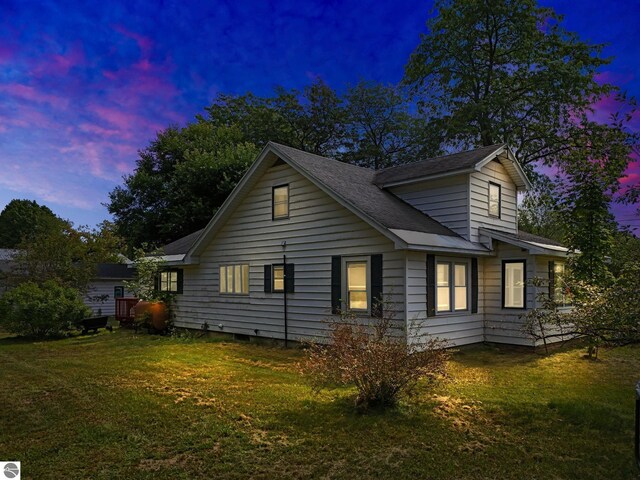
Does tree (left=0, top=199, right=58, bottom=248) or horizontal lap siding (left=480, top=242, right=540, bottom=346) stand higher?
tree (left=0, top=199, right=58, bottom=248)

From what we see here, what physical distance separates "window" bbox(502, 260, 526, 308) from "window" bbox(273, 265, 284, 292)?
6.56 metres

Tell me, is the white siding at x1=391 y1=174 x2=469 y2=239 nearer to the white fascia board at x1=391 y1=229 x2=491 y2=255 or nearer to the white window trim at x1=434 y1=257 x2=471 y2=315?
the white fascia board at x1=391 y1=229 x2=491 y2=255

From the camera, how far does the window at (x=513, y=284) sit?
42.4 ft

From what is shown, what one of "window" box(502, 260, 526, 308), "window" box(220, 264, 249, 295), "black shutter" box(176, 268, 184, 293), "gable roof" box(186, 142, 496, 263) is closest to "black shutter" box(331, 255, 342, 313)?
"gable roof" box(186, 142, 496, 263)

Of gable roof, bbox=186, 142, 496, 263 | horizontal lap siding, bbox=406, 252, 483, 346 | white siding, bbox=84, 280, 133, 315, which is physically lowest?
white siding, bbox=84, 280, 133, 315

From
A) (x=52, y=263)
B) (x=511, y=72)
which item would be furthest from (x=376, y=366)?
(x=511, y=72)

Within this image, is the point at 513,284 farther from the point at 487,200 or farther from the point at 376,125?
the point at 376,125

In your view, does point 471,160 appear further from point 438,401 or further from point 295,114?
point 295,114

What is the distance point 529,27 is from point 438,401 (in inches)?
899

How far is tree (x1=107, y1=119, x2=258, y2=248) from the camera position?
89.9ft

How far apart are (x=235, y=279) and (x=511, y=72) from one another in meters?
19.4

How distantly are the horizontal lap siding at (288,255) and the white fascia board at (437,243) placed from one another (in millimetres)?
586

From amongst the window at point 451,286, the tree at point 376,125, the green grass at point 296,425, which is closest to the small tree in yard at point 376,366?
the green grass at point 296,425

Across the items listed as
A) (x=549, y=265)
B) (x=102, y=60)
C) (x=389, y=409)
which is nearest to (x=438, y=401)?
(x=389, y=409)
